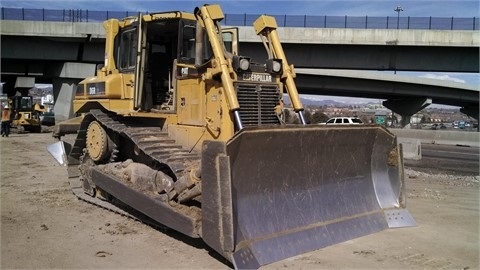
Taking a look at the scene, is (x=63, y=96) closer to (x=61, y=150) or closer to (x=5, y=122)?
(x=5, y=122)

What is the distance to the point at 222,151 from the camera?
197 inches

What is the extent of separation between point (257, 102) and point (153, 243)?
2411 mm

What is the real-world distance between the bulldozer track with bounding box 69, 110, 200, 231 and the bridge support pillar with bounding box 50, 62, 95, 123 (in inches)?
920

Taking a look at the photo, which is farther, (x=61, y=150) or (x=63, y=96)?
(x=63, y=96)

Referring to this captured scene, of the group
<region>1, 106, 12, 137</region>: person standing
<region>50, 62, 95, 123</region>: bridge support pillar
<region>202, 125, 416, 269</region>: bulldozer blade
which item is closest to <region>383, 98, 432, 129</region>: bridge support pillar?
<region>50, 62, 95, 123</region>: bridge support pillar

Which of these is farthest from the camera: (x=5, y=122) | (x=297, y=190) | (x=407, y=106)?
(x=407, y=106)

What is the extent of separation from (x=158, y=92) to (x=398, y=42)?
74.7 feet

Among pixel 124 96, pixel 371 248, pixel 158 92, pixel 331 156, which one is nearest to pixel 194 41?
pixel 158 92

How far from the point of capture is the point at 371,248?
5.87m

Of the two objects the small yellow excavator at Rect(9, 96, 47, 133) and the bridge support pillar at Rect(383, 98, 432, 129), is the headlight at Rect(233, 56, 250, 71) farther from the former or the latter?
the bridge support pillar at Rect(383, 98, 432, 129)

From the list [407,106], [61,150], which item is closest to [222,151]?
[61,150]

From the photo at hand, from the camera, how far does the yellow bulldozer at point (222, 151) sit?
5285 mm

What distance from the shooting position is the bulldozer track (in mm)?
6426

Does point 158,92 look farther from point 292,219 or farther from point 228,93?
point 292,219
